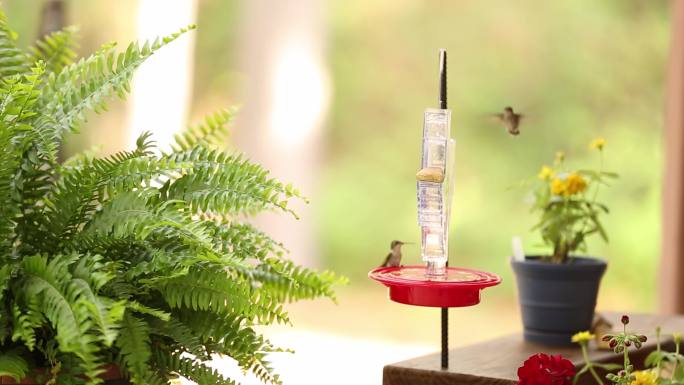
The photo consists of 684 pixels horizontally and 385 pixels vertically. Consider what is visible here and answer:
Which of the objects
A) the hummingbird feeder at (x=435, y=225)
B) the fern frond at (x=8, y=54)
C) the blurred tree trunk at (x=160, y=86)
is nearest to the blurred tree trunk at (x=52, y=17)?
the fern frond at (x=8, y=54)

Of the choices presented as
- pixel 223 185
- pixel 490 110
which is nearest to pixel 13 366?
pixel 223 185

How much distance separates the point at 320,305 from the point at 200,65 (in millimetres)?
2341

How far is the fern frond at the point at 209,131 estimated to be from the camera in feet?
4.41

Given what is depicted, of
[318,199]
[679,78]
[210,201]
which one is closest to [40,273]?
[210,201]

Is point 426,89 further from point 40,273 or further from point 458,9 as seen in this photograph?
point 40,273

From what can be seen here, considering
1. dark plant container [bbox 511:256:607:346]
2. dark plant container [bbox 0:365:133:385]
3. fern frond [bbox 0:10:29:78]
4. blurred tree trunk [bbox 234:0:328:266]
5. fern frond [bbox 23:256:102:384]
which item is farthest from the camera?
blurred tree trunk [bbox 234:0:328:266]

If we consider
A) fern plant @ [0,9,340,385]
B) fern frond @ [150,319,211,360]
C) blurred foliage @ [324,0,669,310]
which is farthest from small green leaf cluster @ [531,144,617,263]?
blurred foliage @ [324,0,669,310]

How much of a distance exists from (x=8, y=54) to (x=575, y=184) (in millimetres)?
1014

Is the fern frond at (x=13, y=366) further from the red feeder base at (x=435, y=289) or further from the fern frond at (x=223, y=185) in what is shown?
the red feeder base at (x=435, y=289)

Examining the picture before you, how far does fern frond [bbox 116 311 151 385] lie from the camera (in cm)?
105

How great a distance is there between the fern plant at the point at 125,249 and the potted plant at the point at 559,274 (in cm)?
69

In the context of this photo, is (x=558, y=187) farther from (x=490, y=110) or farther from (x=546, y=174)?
(x=490, y=110)

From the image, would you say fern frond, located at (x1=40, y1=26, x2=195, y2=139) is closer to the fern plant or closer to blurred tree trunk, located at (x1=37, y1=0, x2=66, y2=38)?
the fern plant

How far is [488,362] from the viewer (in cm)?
155
